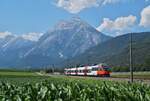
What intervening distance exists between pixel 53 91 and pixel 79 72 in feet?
357

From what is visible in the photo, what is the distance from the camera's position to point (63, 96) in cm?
1330

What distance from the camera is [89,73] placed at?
4227 inches

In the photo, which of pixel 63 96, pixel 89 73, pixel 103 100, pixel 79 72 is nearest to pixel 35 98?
pixel 63 96

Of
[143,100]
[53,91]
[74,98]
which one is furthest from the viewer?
[53,91]

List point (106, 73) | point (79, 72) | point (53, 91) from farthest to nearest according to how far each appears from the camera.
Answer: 1. point (79, 72)
2. point (106, 73)
3. point (53, 91)

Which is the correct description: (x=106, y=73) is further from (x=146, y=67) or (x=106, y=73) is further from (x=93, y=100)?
(x=93, y=100)

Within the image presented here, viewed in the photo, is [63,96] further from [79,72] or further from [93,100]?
[79,72]

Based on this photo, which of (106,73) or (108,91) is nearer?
(108,91)

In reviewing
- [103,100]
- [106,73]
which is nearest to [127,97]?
[103,100]

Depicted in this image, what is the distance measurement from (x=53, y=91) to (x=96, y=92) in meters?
1.77

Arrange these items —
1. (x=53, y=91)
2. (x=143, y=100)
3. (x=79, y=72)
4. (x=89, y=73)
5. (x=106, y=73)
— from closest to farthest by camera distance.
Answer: (x=143, y=100)
(x=53, y=91)
(x=106, y=73)
(x=89, y=73)
(x=79, y=72)

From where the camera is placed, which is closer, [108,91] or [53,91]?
[108,91]

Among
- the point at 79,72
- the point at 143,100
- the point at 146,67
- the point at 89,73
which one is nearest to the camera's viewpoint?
the point at 143,100

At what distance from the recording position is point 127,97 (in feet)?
36.5
